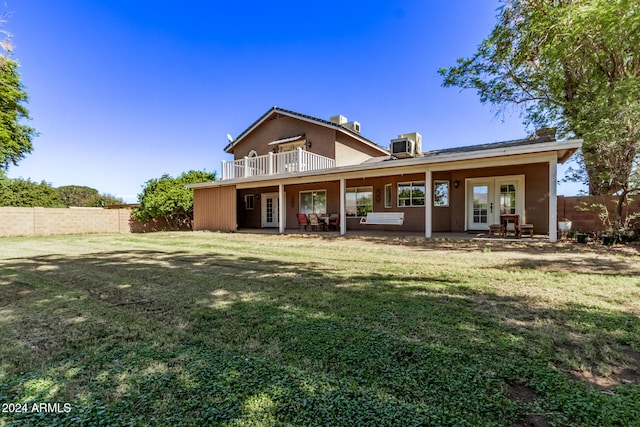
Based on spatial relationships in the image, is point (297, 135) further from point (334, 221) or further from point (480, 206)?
point (480, 206)

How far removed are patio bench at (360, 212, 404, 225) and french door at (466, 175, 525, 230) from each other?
2.86 m

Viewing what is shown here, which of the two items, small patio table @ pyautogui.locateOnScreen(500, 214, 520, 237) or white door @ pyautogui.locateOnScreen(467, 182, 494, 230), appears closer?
small patio table @ pyautogui.locateOnScreen(500, 214, 520, 237)

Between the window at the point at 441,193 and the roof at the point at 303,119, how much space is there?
5.58m

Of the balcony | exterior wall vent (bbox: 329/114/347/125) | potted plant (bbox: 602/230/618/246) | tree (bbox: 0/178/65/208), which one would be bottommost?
potted plant (bbox: 602/230/618/246)

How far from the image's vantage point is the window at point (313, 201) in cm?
1611

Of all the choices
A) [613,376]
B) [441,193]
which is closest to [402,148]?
[441,193]

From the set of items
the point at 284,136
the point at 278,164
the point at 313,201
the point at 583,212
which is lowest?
the point at 583,212

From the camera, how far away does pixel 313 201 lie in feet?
54.3

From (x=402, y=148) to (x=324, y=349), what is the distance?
45.1ft

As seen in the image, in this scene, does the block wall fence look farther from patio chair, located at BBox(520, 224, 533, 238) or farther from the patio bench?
the patio bench

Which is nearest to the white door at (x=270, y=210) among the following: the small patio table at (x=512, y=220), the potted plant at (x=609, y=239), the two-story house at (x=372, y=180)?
the two-story house at (x=372, y=180)

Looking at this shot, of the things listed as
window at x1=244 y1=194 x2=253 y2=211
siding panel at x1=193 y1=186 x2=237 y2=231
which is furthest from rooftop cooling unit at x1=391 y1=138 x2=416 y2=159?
window at x1=244 y1=194 x2=253 y2=211

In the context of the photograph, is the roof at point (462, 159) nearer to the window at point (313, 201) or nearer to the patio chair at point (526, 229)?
the patio chair at point (526, 229)

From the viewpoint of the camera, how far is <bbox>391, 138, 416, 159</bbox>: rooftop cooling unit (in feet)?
48.9
